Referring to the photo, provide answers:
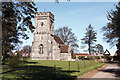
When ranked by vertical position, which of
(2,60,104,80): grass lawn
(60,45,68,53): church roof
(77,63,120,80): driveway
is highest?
(60,45,68,53): church roof

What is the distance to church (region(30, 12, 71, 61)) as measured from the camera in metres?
54.3

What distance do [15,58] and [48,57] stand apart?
36.1 meters

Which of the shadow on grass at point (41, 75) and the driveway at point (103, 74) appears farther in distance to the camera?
the driveway at point (103, 74)

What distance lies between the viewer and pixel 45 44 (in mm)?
55062

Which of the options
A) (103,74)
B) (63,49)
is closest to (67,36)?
(63,49)

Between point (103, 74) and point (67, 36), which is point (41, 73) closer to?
point (103, 74)

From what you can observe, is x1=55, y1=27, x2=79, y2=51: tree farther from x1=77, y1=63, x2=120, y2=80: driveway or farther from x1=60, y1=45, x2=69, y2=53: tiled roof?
x1=77, y1=63, x2=120, y2=80: driveway

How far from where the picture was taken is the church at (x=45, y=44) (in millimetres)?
54312

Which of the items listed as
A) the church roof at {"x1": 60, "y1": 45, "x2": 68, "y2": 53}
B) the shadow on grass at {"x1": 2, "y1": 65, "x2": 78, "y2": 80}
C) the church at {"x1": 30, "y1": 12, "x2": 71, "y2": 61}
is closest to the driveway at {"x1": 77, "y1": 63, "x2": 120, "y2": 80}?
the shadow on grass at {"x1": 2, "y1": 65, "x2": 78, "y2": 80}

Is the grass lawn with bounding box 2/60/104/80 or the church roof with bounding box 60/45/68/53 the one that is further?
the church roof with bounding box 60/45/68/53

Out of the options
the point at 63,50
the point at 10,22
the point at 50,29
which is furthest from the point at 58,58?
the point at 10,22

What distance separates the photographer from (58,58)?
55.9 metres

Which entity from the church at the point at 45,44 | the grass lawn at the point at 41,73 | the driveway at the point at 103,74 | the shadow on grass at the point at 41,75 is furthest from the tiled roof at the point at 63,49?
the shadow on grass at the point at 41,75

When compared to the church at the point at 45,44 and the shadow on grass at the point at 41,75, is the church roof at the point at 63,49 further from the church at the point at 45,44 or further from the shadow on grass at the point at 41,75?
the shadow on grass at the point at 41,75
